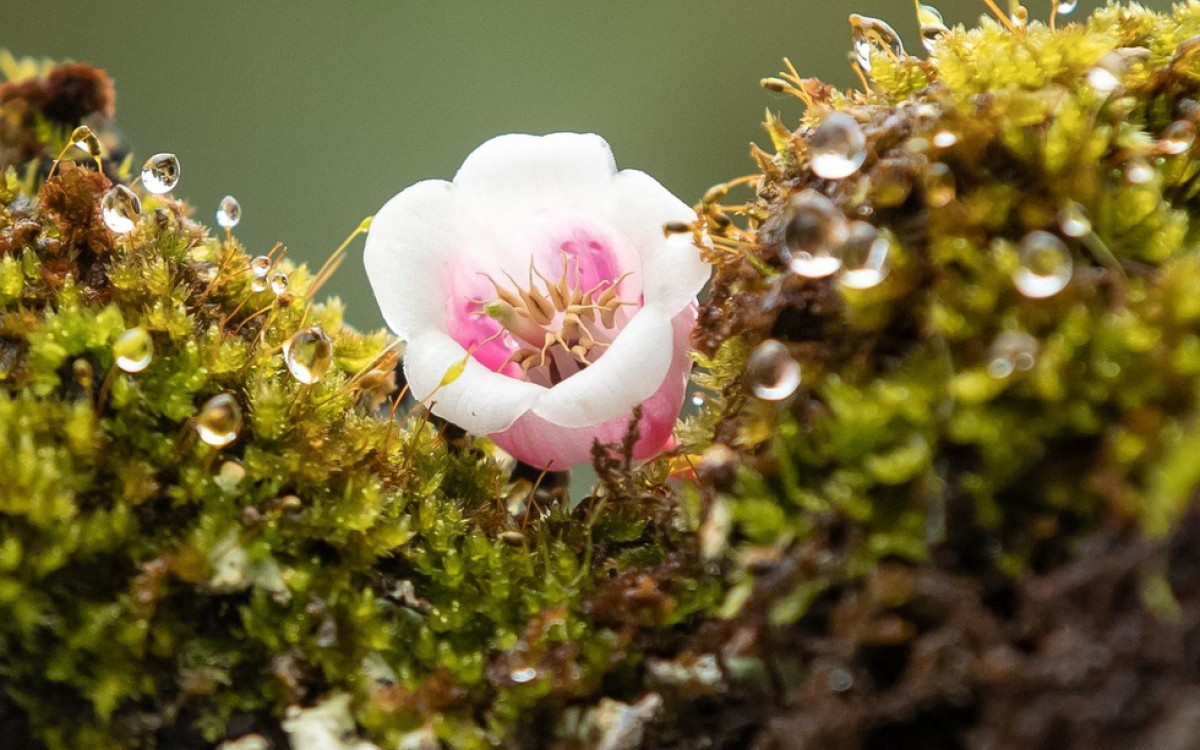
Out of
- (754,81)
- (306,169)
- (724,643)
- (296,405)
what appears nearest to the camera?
(724,643)

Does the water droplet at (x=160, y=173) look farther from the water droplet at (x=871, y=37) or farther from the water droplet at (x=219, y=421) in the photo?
the water droplet at (x=871, y=37)

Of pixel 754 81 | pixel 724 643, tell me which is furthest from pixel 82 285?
pixel 754 81

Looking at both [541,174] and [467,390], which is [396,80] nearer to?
[541,174]

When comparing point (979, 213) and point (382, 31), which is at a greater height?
point (382, 31)

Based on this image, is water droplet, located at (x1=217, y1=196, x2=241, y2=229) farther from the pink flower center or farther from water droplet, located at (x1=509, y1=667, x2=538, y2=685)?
water droplet, located at (x1=509, y1=667, x2=538, y2=685)

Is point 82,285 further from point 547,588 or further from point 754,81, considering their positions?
point 754,81

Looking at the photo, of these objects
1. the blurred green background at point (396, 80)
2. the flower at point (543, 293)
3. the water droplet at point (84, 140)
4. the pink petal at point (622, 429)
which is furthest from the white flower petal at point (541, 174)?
the blurred green background at point (396, 80)

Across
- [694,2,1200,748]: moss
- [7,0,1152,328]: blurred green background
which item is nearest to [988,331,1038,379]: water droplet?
[694,2,1200,748]: moss

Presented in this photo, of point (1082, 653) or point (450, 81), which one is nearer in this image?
point (1082, 653)
